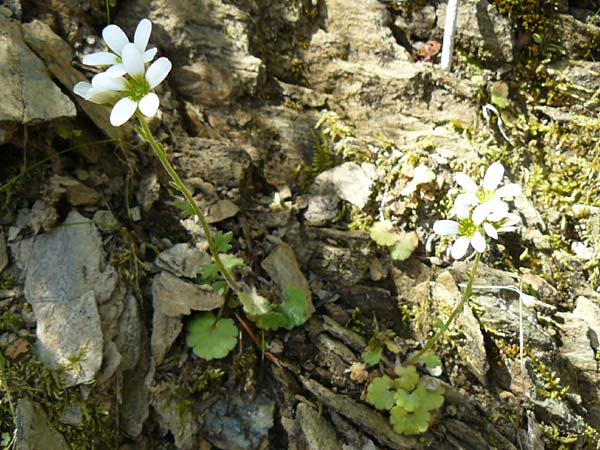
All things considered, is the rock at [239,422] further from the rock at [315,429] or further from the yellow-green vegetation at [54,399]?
the yellow-green vegetation at [54,399]

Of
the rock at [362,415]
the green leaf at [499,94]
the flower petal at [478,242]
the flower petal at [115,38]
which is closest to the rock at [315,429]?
the rock at [362,415]

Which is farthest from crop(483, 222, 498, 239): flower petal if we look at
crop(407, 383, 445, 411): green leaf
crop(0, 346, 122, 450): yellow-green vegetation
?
crop(0, 346, 122, 450): yellow-green vegetation

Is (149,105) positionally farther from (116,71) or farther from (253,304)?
(253,304)

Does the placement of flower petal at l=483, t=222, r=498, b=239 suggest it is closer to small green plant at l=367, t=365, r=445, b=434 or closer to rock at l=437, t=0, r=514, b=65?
small green plant at l=367, t=365, r=445, b=434

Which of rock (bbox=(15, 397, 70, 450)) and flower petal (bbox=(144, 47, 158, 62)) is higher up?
flower petal (bbox=(144, 47, 158, 62))

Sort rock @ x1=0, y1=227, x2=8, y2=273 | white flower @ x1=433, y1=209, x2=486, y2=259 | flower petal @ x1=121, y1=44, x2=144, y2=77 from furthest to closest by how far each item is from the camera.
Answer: rock @ x1=0, y1=227, x2=8, y2=273 < white flower @ x1=433, y1=209, x2=486, y2=259 < flower petal @ x1=121, y1=44, x2=144, y2=77

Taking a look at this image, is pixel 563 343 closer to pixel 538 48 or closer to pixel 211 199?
pixel 538 48
